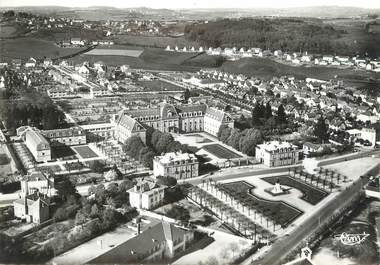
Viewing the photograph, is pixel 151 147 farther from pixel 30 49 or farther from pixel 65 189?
pixel 30 49

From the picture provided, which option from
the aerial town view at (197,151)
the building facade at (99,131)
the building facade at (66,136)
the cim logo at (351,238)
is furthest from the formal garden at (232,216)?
the building facade at (99,131)

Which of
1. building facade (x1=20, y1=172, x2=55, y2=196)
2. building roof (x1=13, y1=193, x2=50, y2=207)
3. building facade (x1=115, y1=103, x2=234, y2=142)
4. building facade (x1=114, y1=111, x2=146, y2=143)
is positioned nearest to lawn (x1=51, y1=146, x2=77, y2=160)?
building facade (x1=114, y1=111, x2=146, y2=143)

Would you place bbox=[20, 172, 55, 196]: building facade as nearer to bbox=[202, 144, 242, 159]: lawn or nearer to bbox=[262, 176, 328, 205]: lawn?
bbox=[202, 144, 242, 159]: lawn

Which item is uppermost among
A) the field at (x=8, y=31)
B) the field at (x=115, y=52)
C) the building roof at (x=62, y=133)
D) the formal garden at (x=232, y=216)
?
the field at (x=8, y=31)

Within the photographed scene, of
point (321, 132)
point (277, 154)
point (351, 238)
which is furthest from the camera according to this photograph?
point (321, 132)

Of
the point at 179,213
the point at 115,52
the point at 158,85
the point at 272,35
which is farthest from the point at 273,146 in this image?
the point at 115,52

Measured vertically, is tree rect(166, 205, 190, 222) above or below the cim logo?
below

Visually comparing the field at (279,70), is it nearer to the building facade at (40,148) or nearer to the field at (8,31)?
the field at (8,31)
